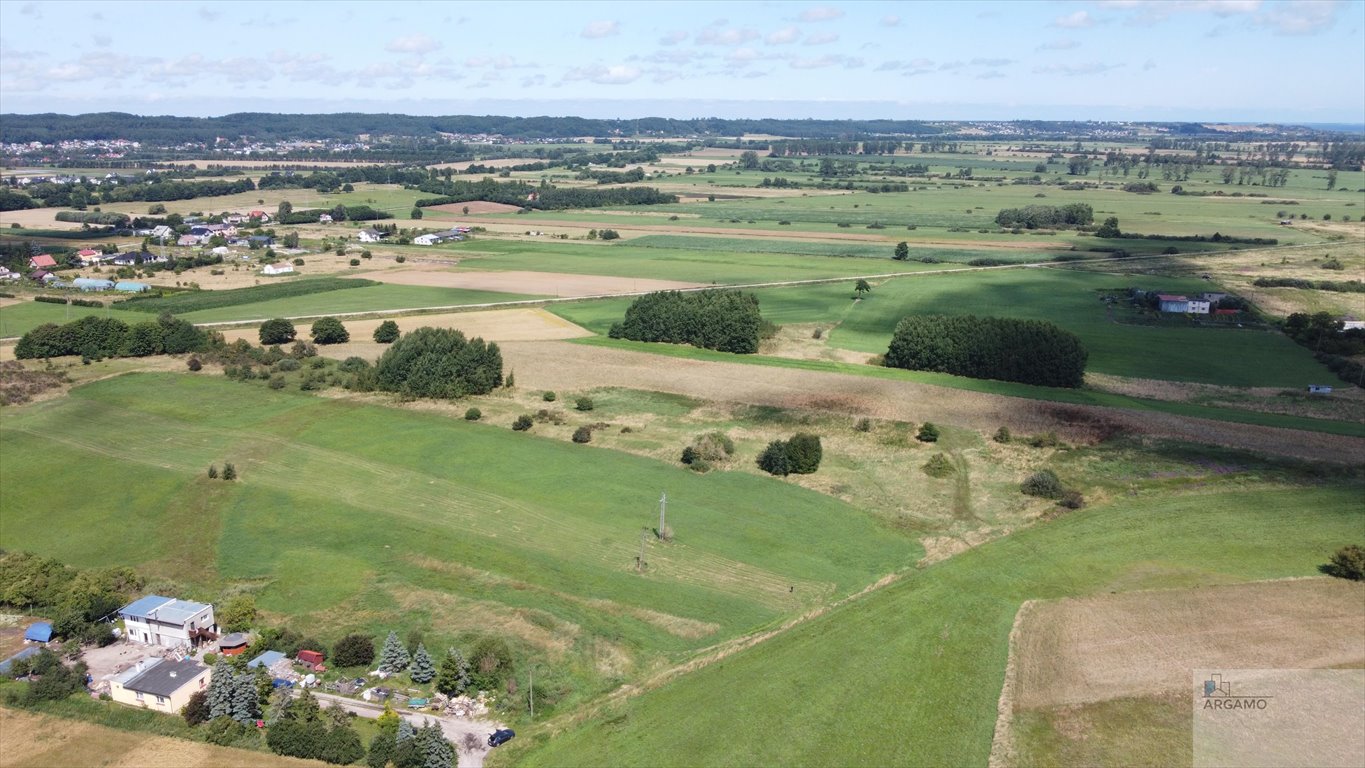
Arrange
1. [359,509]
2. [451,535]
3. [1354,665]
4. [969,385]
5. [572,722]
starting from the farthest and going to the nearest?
[969,385]
[359,509]
[451,535]
[1354,665]
[572,722]

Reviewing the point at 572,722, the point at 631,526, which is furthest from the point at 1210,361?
the point at 572,722

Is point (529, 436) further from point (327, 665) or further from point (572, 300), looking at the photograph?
point (572, 300)

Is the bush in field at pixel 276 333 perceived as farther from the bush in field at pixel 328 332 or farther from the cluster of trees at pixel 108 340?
the cluster of trees at pixel 108 340

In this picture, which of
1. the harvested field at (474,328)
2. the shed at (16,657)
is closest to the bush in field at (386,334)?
the harvested field at (474,328)

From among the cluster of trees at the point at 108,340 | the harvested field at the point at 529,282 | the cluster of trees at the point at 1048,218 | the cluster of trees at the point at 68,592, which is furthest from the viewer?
the cluster of trees at the point at 1048,218

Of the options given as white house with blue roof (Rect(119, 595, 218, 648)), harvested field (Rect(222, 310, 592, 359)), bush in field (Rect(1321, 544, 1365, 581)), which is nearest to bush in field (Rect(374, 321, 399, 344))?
harvested field (Rect(222, 310, 592, 359))

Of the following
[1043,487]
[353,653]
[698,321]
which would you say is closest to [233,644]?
[353,653]

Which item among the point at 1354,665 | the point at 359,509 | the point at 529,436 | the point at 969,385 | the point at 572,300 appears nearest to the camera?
the point at 1354,665
